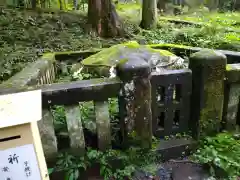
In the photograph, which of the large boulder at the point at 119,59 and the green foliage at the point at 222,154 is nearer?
the green foliage at the point at 222,154

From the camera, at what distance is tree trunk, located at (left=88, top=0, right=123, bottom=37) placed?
8594 mm

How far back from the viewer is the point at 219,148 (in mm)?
2990

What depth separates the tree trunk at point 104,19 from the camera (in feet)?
28.2

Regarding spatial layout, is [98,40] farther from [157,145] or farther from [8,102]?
[8,102]

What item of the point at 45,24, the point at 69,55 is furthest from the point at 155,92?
the point at 45,24

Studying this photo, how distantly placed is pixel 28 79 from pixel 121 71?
128cm

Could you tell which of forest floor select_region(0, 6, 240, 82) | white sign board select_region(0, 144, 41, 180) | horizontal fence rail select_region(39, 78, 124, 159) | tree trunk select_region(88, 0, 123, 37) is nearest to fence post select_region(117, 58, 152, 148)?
horizontal fence rail select_region(39, 78, 124, 159)

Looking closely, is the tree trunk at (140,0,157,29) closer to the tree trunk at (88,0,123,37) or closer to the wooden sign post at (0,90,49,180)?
the tree trunk at (88,0,123,37)

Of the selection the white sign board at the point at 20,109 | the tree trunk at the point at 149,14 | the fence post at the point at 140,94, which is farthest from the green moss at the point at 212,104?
the tree trunk at the point at 149,14

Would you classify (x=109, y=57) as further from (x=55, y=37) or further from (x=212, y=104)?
(x=55, y=37)

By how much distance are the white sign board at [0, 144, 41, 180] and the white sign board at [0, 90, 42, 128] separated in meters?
0.21

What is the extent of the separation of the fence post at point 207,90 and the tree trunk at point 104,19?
618 cm

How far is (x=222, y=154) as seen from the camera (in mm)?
2914

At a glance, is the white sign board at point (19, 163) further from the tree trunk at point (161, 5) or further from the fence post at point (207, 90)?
the tree trunk at point (161, 5)
